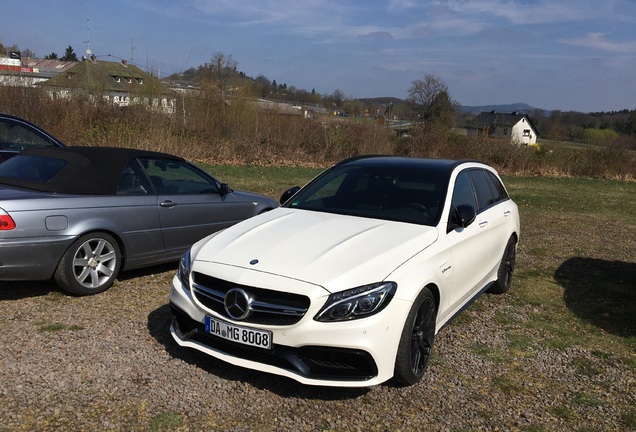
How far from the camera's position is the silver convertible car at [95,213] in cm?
490

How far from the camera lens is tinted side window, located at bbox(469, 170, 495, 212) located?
221 inches

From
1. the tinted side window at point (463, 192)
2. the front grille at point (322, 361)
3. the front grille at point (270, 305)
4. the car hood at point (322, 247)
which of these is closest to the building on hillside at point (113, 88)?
the car hood at point (322, 247)

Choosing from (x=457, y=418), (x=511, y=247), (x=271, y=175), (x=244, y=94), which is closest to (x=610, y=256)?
(x=511, y=247)

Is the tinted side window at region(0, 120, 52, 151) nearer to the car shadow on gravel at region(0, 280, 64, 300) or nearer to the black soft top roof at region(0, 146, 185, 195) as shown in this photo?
the black soft top roof at region(0, 146, 185, 195)

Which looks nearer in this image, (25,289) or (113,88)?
(25,289)

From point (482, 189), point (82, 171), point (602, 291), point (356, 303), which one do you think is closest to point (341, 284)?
point (356, 303)

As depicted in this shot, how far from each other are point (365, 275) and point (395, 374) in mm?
758

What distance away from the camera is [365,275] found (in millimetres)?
3562

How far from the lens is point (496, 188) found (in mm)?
6426

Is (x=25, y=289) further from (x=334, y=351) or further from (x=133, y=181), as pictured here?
(x=334, y=351)

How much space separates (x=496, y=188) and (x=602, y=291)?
6.87 ft

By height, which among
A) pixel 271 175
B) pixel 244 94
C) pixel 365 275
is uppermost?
pixel 244 94

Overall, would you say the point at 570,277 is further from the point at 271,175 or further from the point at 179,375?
the point at 271,175

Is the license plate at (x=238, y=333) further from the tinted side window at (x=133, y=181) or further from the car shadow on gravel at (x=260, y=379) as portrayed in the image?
the tinted side window at (x=133, y=181)
